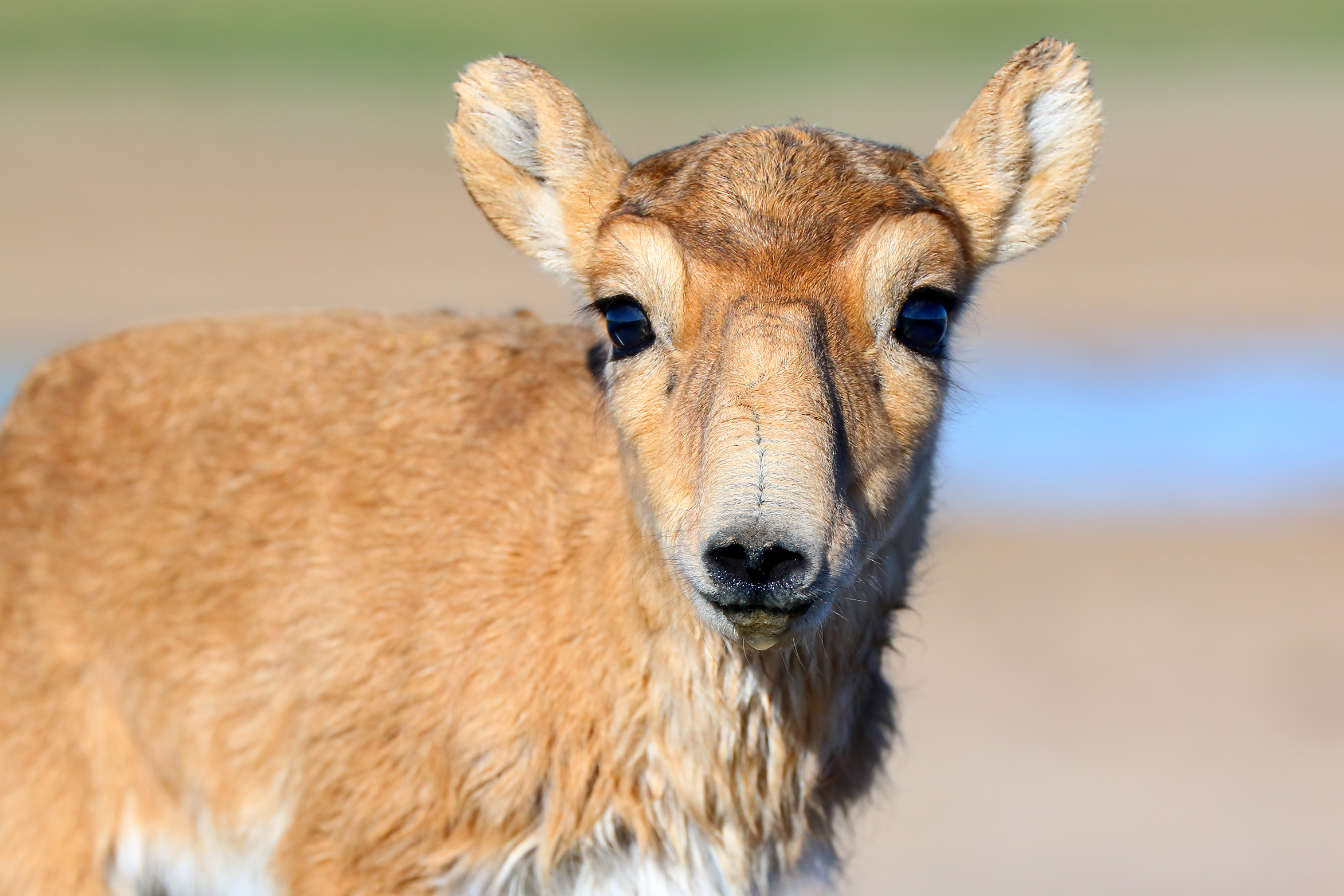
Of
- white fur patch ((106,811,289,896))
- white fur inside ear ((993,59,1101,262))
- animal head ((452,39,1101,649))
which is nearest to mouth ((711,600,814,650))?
animal head ((452,39,1101,649))

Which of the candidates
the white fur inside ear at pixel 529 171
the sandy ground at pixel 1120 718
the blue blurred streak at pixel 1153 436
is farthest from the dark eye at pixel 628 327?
the blue blurred streak at pixel 1153 436

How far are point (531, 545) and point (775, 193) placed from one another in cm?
163

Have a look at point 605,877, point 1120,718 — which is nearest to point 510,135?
point 605,877

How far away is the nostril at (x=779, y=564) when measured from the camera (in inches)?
180

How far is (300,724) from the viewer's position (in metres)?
6.09

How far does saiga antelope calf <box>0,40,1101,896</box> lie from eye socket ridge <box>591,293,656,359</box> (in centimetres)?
2

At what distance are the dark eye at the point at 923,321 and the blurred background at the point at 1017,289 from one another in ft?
2.07

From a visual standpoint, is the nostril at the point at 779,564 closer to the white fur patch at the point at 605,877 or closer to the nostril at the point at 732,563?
the nostril at the point at 732,563

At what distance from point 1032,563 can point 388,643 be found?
36.5 ft

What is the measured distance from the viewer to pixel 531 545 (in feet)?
19.9

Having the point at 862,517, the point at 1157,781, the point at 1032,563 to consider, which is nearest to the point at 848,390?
the point at 862,517

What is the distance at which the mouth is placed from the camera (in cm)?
476

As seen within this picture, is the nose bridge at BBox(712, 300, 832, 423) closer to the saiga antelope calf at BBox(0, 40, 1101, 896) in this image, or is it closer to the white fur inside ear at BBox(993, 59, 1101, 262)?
the saiga antelope calf at BBox(0, 40, 1101, 896)

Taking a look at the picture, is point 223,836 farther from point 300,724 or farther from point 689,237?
point 689,237
